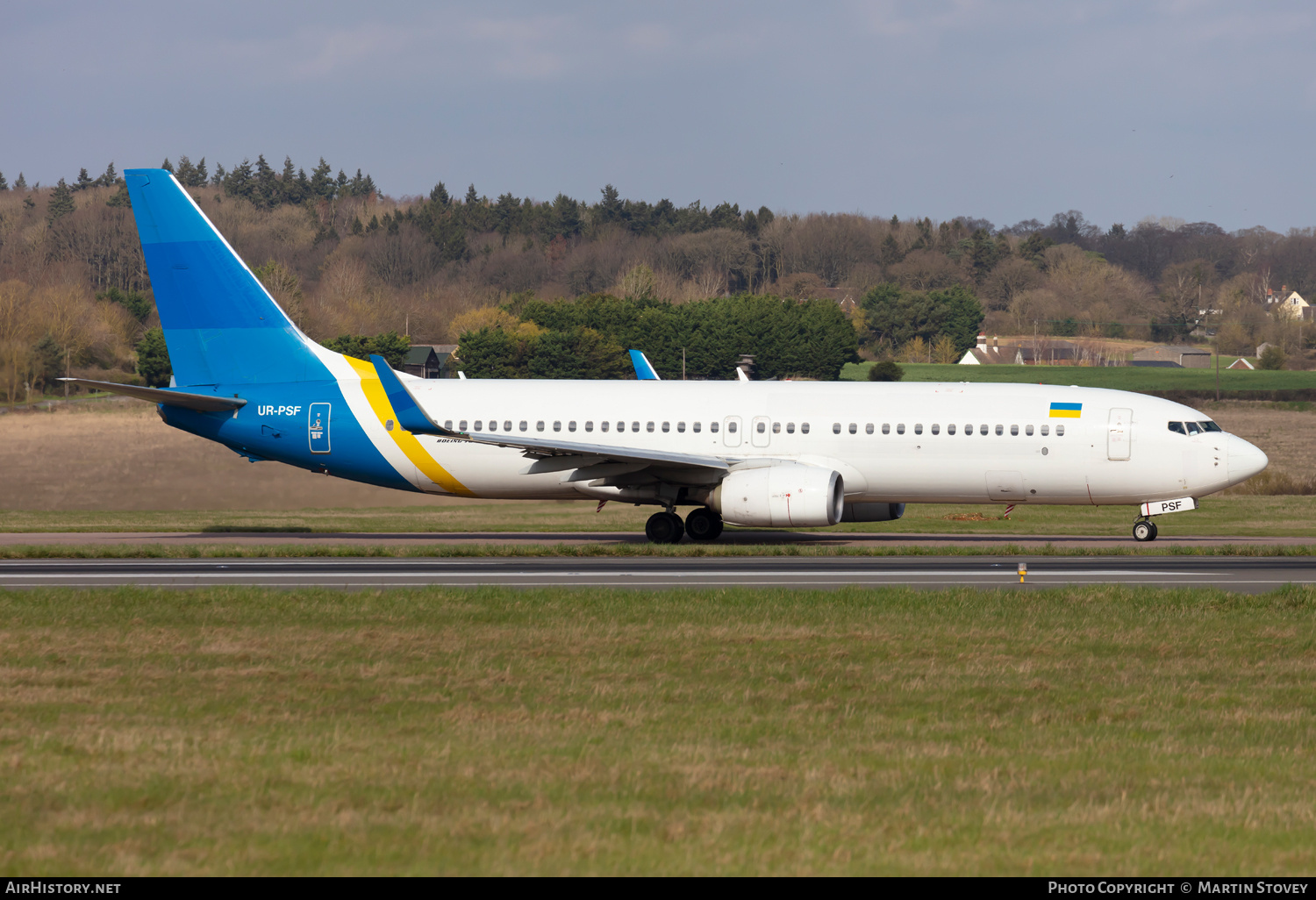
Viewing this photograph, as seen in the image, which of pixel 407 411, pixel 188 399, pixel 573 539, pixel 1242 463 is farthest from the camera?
pixel 573 539

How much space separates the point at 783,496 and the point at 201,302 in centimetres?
1417

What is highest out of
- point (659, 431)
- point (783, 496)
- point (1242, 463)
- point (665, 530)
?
point (659, 431)

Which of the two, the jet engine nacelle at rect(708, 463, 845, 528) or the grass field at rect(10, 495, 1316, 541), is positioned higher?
the jet engine nacelle at rect(708, 463, 845, 528)

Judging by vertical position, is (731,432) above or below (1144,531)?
above

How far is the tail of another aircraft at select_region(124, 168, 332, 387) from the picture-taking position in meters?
30.3

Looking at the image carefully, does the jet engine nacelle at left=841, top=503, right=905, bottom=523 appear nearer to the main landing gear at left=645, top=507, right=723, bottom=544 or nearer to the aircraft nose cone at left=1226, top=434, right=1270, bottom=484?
the main landing gear at left=645, top=507, right=723, bottom=544

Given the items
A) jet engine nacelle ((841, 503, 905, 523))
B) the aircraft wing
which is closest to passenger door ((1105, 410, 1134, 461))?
jet engine nacelle ((841, 503, 905, 523))

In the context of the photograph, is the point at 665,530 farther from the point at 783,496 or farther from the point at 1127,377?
the point at 1127,377

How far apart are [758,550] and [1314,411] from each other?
2601 inches

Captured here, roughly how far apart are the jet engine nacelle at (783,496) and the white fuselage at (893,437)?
1649mm

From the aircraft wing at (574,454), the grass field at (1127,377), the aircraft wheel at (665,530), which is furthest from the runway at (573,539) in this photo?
the grass field at (1127,377)

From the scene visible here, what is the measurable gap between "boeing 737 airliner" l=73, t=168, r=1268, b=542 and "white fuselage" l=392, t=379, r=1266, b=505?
0.13 feet

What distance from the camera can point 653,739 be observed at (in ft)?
33.7

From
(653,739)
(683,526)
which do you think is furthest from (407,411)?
(653,739)
